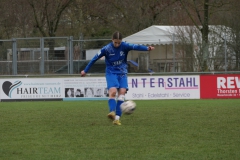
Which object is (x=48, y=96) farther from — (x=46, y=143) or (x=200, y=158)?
(x=200, y=158)

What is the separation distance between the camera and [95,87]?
69.9 ft

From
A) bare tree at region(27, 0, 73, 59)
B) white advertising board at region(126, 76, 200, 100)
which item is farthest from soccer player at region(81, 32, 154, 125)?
bare tree at region(27, 0, 73, 59)

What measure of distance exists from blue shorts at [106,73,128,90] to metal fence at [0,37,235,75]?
1241cm

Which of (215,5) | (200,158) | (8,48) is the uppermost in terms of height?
(215,5)

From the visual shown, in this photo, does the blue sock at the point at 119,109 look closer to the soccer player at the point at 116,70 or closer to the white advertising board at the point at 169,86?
the soccer player at the point at 116,70

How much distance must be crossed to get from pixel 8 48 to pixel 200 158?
61.0 feet

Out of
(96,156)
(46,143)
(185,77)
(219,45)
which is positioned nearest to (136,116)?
(46,143)

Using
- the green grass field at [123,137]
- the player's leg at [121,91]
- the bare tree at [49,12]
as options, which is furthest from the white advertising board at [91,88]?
the bare tree at [49,12]

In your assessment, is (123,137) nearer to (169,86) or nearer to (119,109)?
(119,109)

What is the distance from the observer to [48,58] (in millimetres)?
23984

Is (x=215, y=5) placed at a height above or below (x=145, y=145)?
above

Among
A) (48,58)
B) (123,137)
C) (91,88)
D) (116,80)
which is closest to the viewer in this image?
(123,137)

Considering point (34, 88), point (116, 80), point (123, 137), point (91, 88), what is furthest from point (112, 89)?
point (34, 88)

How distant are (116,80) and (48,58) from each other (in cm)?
1295
